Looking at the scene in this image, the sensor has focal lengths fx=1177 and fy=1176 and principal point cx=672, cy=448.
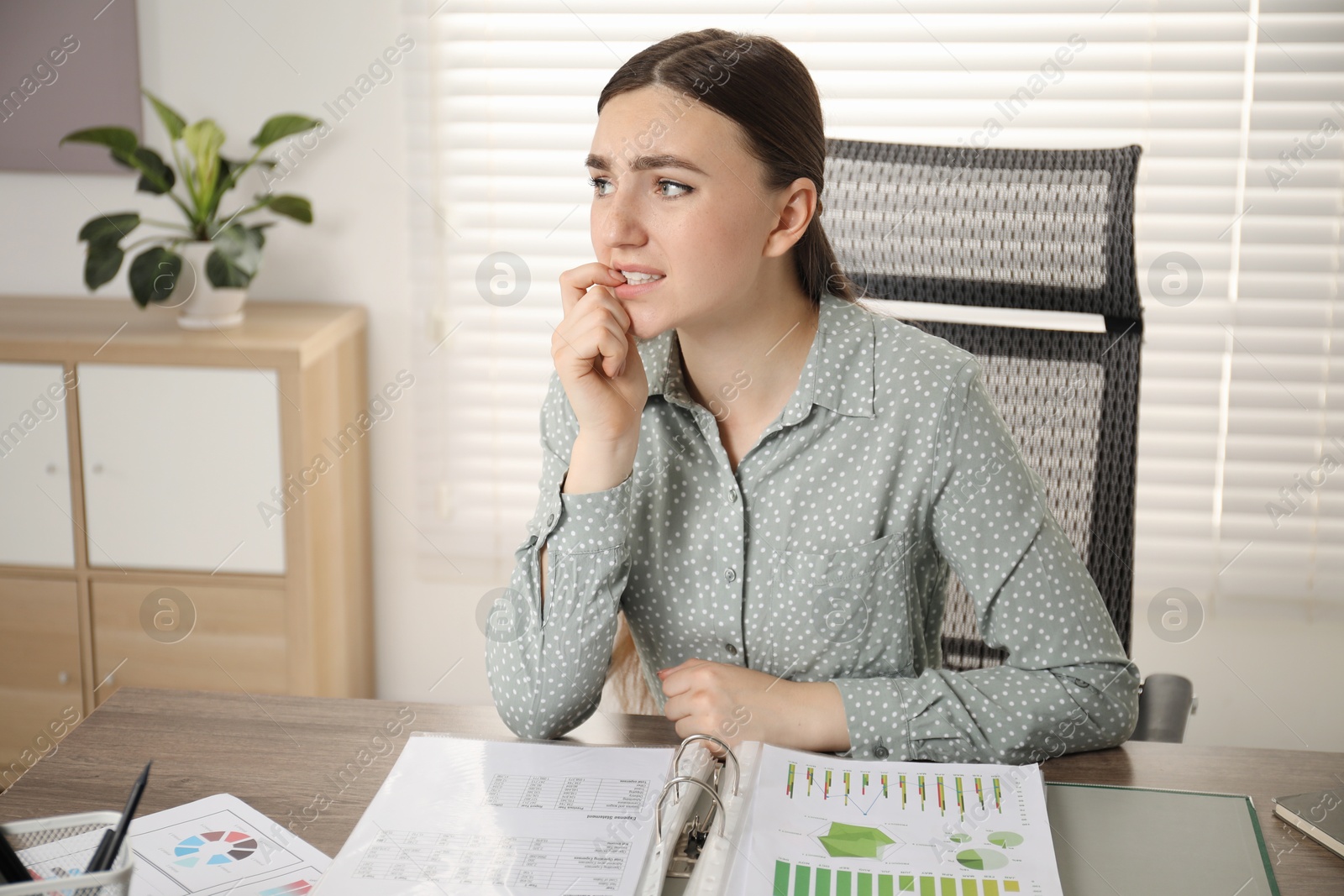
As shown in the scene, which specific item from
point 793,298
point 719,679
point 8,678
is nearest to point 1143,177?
point 793,298

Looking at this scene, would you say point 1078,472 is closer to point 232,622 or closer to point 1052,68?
point 1052,68

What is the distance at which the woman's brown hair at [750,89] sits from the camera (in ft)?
4.03

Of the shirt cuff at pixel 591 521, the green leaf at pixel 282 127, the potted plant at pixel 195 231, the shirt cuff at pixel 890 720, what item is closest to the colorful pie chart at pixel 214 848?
the shirt cuff at pixel 591 521

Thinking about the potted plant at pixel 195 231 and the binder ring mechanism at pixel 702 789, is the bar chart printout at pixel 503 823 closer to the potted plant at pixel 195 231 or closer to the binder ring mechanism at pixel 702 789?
the binder ring mechanism at pixel 702 789

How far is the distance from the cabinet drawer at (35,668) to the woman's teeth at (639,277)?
168cm

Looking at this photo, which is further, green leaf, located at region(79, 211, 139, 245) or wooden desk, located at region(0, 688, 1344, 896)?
green leaf, located at region(79, 211, 139, 245)

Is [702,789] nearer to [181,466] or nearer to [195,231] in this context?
[181,466]

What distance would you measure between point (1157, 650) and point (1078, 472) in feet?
4.17

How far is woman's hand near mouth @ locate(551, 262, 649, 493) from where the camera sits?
122 centimetres

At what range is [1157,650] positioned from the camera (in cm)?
255

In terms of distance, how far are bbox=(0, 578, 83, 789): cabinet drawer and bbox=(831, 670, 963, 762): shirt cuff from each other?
6.13 feet

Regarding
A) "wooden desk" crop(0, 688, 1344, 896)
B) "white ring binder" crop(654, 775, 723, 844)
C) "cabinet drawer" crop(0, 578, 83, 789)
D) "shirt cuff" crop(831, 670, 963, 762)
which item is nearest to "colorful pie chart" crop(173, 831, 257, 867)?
"wooden desk" crop(0, 688, 1344, 896)

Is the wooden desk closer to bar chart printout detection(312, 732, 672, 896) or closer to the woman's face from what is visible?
bar chart printout detection(312, 732, 672, 896)

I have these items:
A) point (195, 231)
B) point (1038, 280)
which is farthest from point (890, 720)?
point (195, 231)
